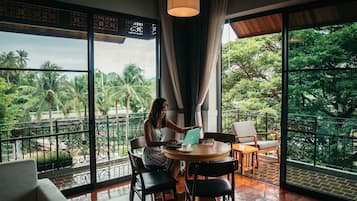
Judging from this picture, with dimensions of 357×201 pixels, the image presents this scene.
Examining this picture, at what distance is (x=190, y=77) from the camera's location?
4613 mm

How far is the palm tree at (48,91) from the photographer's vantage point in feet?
11.6

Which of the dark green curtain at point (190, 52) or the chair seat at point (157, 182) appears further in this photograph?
the dark green curtain at point (190, 52)

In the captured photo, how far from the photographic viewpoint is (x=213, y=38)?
4.25 m

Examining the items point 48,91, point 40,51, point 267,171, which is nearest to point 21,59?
point 40,51

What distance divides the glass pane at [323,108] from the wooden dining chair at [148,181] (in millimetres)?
1953

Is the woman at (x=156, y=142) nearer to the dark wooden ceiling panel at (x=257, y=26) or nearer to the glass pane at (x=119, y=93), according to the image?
the glass pane at (x=119, y=93)

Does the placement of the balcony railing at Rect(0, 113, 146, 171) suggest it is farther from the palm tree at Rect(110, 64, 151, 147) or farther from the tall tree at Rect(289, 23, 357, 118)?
the tall tree at Rect(289, 23, 357, 118)

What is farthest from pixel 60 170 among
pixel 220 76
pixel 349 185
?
pixel 349 185

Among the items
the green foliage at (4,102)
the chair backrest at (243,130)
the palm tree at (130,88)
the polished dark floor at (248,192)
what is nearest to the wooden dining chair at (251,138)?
the chair backrest at (243,130)

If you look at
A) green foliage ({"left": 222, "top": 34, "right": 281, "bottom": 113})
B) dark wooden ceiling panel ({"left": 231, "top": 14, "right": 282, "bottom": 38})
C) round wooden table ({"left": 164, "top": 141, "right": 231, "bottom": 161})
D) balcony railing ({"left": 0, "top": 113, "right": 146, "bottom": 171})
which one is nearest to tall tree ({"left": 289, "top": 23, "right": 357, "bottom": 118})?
dark wooden ceiling panel ({"left": 231, "top": 14, "right": 282, "bottom": 38})

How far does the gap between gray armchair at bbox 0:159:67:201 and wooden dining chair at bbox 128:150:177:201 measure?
2.31 ft

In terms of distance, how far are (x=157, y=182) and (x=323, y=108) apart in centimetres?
228

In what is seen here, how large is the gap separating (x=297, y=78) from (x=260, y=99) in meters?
2.42

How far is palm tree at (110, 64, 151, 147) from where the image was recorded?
4.21 metres
